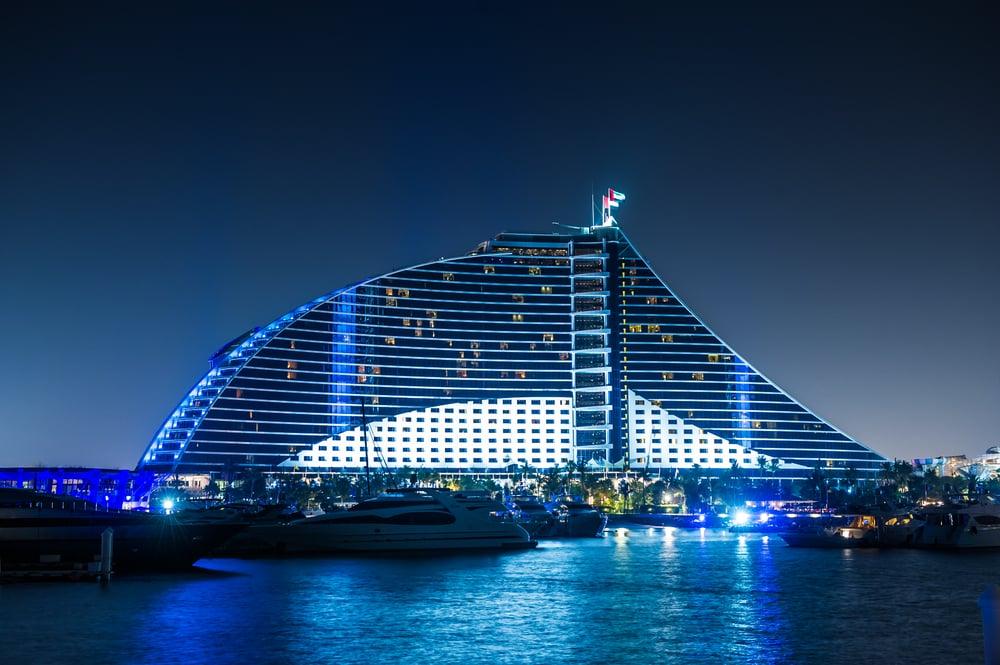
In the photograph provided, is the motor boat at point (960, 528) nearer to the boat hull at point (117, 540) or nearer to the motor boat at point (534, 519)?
the motor boat at point (534, 519)

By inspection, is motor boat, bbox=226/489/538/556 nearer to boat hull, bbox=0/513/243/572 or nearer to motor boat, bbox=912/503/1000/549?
boat hull, bbox=0/513/243/572

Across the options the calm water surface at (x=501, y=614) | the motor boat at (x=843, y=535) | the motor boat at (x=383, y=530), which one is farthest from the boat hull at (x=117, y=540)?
the motor boat at (x=843, y=535)

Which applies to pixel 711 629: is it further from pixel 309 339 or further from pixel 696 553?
pixel 309 339

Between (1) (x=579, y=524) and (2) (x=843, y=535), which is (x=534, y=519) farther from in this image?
(2) (x=843, y=535)

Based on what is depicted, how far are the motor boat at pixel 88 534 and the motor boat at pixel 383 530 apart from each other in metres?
13.1

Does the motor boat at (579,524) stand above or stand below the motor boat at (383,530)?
below

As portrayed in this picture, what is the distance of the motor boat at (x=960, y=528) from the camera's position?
90.2m

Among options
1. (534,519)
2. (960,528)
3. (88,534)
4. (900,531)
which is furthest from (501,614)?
(534,519)

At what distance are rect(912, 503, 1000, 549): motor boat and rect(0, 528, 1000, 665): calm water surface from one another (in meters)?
16.5

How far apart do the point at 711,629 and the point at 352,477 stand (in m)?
160

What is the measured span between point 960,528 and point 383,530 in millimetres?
49469

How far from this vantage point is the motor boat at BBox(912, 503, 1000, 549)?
296 ft

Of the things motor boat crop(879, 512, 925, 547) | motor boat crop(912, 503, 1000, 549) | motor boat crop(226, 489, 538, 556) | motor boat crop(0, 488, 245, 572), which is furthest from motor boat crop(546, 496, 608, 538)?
motor boat crop(0, 488, 245, 572)

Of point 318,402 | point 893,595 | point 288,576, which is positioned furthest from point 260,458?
point 893,595
